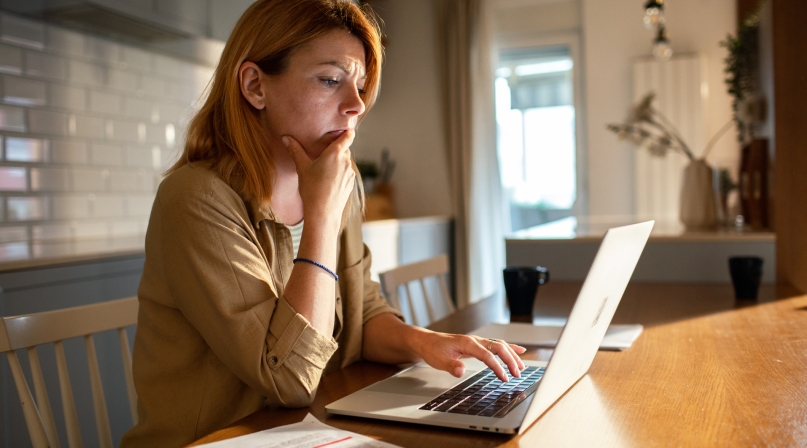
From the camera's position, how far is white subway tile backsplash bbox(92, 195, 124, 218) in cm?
263

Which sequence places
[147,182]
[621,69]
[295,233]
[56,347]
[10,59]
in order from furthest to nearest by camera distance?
[621,69] → [147,182] → [10,59] → [295,233] → [56,347]

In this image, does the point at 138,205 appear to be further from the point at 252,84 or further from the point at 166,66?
the point at 252,84

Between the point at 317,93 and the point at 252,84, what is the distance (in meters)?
0.11

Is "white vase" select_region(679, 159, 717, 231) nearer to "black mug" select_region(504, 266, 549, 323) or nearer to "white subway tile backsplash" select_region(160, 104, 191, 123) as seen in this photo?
"black mug" select_region(504, 266, 549, 323)

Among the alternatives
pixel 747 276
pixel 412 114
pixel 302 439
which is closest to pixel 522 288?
pixel 747 276

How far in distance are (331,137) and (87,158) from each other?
181 cm

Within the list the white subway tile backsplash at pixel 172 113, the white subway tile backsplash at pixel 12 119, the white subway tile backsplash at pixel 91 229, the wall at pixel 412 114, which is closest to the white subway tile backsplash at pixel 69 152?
the white subway tile backsplash at pixel 12 119

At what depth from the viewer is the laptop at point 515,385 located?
2.36 feet

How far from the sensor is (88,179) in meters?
2.59

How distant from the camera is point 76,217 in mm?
2557

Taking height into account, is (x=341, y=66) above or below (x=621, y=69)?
below

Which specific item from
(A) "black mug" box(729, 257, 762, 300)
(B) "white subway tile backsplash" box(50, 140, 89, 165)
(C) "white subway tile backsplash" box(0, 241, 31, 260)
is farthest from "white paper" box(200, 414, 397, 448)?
(B) "white subway tile backsplash" box(50, 140, 89, 165)

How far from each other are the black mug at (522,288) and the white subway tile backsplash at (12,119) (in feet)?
5.88

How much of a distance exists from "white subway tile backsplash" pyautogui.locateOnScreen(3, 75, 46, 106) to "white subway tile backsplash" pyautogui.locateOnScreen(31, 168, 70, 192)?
236 millimetres
